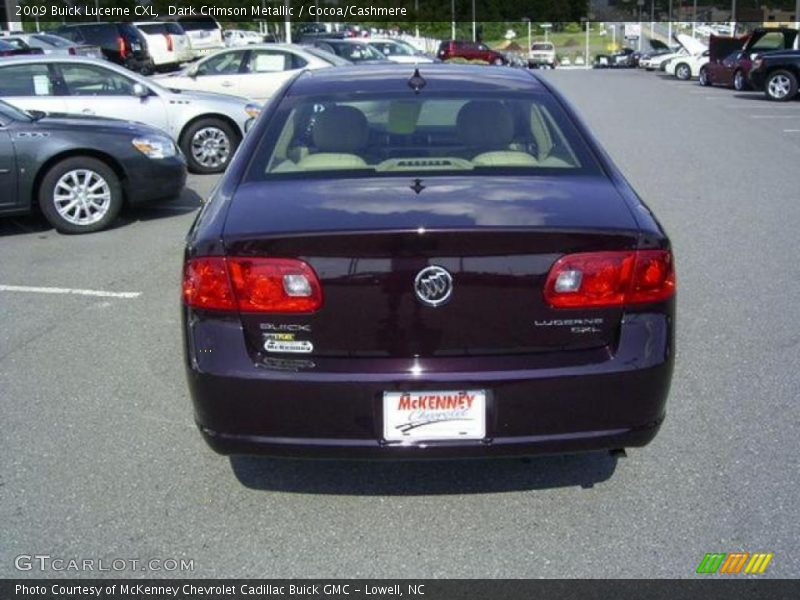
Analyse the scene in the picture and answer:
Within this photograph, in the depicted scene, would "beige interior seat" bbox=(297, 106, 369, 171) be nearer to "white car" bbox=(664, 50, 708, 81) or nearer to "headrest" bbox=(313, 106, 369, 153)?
"headrest" bbox=(313, 106, 369, 153)

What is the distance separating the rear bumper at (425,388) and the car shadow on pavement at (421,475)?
1.82ft

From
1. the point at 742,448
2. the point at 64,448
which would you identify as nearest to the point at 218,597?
the point at 64,448

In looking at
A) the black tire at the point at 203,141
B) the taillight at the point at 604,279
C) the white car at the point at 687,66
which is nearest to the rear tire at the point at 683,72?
the white car at the point at 687,66

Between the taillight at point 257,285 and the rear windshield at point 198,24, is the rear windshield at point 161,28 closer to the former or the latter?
the rear windshield at point 198,24

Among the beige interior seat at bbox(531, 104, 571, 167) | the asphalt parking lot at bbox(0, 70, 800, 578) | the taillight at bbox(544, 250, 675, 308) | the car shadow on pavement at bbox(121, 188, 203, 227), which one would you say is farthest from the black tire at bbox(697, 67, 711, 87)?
the taillight at bbox(544, 250, 675, 308)

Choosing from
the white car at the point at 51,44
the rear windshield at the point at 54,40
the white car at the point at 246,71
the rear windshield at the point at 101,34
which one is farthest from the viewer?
the rear windshield at the point at 101,34

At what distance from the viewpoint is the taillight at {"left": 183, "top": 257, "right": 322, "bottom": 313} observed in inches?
122

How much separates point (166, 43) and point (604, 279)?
2836cm

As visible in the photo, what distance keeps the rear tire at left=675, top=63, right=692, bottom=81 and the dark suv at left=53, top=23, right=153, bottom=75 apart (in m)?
20.2

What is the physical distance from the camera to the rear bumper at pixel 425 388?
10.1ft

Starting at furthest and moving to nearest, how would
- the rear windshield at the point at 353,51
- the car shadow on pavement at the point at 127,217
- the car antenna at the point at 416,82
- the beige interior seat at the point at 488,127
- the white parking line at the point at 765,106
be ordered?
the rear windshield at the point at 353,51 → the white parking line at the point at 765,106 → the car shadow on pavement at the point at 127,217 → the car antenna at the point at 416,82 → the beige interior seat at the point at 488,127

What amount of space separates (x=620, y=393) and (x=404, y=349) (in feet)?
2.41

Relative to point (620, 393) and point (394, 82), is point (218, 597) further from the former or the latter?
point (394, 82)

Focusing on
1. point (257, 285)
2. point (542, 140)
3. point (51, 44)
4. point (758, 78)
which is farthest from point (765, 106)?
point (257, 285)
